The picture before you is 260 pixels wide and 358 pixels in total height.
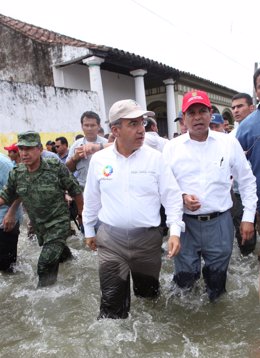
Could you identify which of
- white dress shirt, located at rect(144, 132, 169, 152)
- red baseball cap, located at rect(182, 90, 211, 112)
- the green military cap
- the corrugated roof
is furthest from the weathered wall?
red baseball cap, located at rect(182, 90, 211, 112)

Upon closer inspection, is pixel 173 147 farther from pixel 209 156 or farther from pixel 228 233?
pixel 228 233

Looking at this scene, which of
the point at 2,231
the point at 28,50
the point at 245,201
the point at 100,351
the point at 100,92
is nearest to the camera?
the point at 100,351

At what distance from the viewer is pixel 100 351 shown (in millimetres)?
3119

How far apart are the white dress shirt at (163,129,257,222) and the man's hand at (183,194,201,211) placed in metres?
0.09

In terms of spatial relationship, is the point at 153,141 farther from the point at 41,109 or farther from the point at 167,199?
the point at 41,109

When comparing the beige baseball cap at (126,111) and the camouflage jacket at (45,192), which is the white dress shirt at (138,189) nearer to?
the beige baseball cap at (126,111)

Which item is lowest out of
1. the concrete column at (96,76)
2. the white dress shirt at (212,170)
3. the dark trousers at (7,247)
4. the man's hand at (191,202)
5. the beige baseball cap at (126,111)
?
the dark trousers at (7,247)

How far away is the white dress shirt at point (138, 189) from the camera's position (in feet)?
10.2

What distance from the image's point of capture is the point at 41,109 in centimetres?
1095

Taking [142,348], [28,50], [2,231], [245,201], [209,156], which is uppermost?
[28,50]

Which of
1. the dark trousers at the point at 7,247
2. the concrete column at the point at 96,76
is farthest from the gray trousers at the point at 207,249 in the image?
the concrete column at the point at 96,76

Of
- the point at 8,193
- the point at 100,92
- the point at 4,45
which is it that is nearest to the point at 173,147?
the point at 8,193

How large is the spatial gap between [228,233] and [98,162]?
1298mm

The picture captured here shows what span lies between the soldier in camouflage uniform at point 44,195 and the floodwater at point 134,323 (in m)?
0.42
